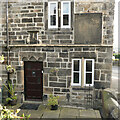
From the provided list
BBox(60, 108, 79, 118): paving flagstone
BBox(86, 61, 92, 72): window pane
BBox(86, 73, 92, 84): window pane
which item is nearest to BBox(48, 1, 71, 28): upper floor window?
BBox(86, 61, 92, 72): window pane

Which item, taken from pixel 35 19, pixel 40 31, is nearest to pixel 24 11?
pixel 35 19

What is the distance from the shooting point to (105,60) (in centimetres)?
600

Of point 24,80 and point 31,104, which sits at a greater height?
point 24,80

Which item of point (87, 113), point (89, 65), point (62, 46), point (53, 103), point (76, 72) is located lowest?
point (87, 113)

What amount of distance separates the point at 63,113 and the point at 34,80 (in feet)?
7.16

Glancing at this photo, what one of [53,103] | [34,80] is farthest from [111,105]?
[34,80]

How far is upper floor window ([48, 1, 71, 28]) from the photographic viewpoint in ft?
19.8

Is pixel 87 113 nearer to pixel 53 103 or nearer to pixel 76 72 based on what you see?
pixel 53 103

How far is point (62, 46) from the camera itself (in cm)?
617

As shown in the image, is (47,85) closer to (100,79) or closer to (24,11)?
(100,79)

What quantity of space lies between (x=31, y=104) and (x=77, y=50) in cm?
347

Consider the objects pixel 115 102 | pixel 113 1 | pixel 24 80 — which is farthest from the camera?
pixel 24 80

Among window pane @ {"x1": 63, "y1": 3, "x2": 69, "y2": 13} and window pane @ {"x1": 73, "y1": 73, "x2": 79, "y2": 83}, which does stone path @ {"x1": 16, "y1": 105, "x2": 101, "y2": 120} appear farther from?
window pane @ {"x1": 63, "y1": 3, "x2": 69, "y2": 13}

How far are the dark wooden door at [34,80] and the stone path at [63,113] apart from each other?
0.86 meters
